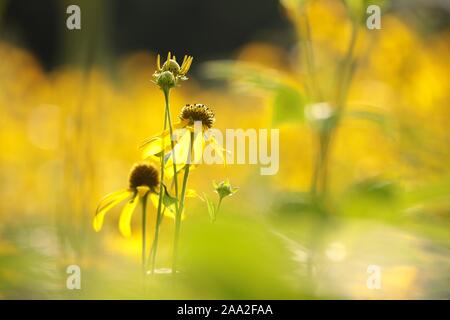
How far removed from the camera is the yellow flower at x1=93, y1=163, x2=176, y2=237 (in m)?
0.40

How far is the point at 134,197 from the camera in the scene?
485 millimetres

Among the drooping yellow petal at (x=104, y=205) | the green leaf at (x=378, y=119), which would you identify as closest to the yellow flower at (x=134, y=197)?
the drooping yellow petal at (x=104, y=205)

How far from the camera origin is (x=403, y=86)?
3.68 feet

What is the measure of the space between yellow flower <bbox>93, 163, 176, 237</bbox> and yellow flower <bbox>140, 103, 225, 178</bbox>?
0.08 feet

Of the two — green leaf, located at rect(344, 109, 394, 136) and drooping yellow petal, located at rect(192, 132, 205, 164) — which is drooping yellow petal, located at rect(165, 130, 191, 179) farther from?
green leaf, located at rect(344, 109, 394, 136)

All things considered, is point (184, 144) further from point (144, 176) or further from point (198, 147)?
point (144, 176)

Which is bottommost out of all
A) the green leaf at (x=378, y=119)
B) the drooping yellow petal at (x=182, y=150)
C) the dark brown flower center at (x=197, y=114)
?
the drooping yellow petal at (x=182, y=150)

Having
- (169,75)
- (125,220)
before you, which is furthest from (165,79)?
(125,220)

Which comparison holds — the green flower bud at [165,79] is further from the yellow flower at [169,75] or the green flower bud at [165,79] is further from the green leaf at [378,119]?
the green leaf at [378,119]

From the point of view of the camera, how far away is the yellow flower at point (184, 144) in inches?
14.8

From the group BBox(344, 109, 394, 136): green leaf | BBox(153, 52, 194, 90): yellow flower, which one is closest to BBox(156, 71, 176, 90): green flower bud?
BBox(153, 52, 194, 90): yellow flower
